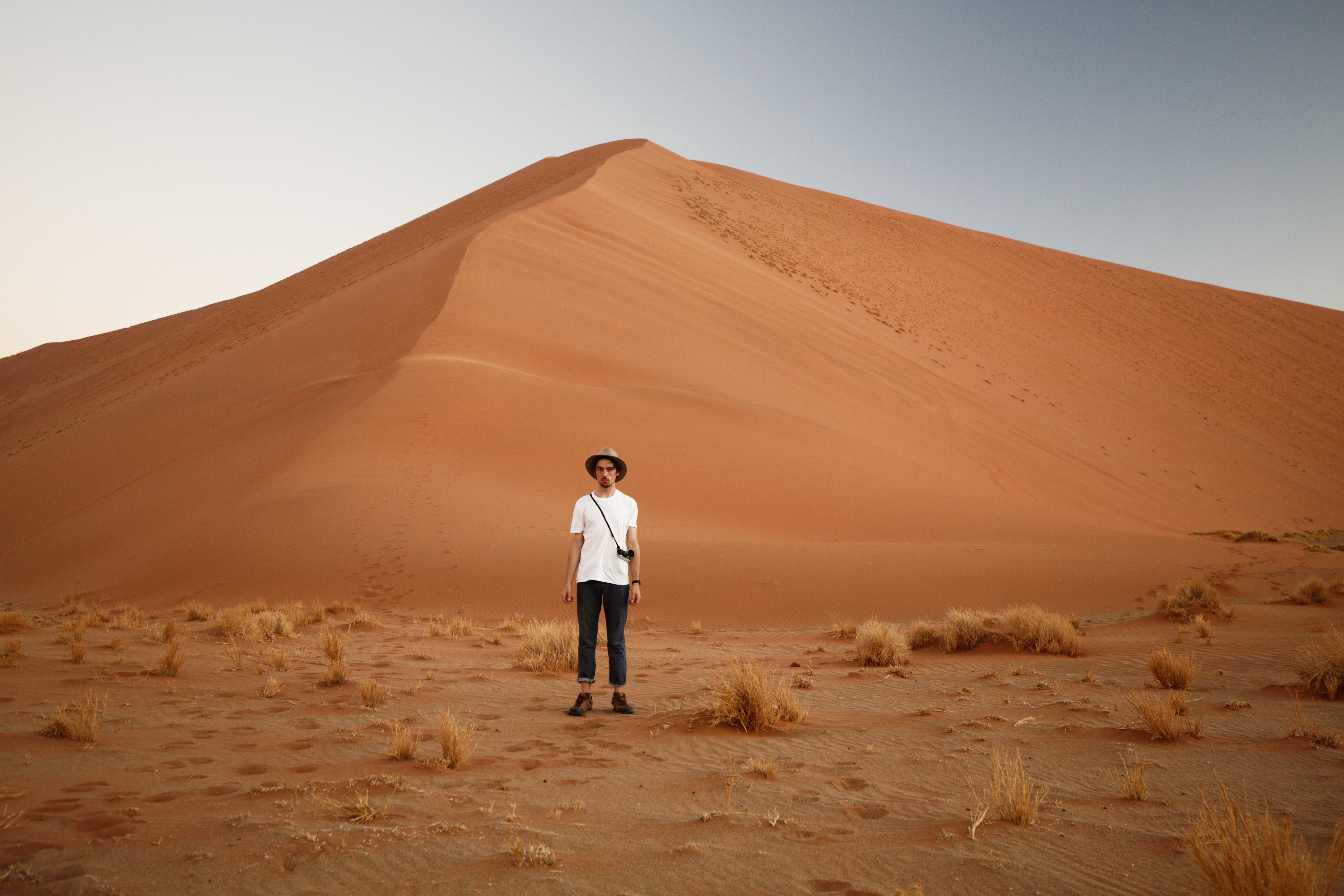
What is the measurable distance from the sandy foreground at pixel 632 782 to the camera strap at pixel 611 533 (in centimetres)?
112

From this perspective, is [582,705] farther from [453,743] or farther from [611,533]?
[453,743]

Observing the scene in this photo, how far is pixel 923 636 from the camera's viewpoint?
8.91 meters

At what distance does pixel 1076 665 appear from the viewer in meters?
7.11

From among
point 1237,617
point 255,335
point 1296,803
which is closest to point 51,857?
point 1296,803

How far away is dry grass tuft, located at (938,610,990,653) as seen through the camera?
335 inches

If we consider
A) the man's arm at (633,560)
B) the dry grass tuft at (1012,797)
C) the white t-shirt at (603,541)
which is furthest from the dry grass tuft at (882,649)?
the dry grass tuft at (1012,797)

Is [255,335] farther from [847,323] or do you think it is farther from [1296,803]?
[1296,803]

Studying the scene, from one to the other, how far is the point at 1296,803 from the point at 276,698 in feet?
20.2

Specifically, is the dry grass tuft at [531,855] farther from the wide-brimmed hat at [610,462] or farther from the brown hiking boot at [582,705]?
the wide-brimmed hat at [610,462]

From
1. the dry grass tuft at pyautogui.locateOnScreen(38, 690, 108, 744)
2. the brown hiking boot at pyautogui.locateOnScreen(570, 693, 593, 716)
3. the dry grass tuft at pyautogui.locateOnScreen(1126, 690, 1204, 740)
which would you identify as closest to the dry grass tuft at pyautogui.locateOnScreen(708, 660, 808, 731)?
the brown hiking boot at pyautogui.locateOnScreen(570, 693, 593, 716)

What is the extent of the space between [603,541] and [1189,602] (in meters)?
8.23

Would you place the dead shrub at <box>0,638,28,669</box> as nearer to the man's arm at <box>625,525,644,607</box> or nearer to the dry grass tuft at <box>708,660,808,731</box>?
the man's arm at <box>625,525,644,607</box>

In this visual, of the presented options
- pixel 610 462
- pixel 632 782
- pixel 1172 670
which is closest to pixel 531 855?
pixel 632 782

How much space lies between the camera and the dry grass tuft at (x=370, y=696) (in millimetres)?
5867
